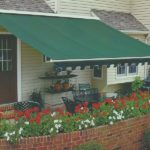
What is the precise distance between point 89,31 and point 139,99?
4578 mm

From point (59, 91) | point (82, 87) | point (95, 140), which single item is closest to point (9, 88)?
point (59, 91)

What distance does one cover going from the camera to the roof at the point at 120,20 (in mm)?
19234

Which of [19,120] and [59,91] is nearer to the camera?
[19,120]

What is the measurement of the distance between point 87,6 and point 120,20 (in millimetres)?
2291

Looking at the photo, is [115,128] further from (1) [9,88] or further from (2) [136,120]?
(1) [9,88]

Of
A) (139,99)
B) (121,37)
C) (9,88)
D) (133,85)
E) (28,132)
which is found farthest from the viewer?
(133,85)

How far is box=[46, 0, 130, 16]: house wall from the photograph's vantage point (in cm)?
1756

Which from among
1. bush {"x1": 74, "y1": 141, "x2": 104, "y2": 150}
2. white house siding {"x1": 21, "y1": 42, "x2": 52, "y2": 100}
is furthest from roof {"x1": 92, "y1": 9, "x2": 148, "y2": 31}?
bush {"x1": 74, "y1": 141, "x2": 104, "y2": 150}

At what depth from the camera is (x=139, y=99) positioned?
1255cm

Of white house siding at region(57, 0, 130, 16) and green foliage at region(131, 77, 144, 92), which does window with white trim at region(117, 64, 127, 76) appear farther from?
white house siding at region(57, 0, 130, 16)

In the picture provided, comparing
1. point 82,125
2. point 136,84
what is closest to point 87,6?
point 136,84

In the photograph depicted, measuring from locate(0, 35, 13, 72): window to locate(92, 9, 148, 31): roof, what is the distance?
5491 mm

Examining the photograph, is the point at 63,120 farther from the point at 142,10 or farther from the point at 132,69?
the point at 142,10

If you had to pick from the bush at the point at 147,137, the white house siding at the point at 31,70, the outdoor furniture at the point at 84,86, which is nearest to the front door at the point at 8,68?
the white house siding at the point at 31,70
